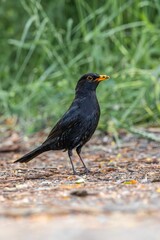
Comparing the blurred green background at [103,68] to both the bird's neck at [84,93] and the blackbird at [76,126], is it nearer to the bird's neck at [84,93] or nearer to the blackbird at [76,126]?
the bird's neck at [84,93]

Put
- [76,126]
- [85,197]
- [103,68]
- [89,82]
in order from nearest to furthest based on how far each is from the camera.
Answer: [85,197] → [76,126] → [89,82] → [103,68]

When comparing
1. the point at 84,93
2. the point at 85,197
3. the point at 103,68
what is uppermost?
the point at 103,68

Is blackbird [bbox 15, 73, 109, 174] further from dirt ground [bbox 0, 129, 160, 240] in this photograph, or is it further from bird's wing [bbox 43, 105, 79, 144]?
dirt ground [bbox 0, 129, 160, 240]

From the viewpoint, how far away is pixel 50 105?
276 inches

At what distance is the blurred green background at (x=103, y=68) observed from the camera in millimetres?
6637

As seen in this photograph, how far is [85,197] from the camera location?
334cm

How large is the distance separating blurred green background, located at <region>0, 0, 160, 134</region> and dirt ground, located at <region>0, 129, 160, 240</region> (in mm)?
622

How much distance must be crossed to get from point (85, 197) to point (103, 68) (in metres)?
3.89

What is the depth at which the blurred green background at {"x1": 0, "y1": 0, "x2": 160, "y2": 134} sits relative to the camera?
6637 millimetres

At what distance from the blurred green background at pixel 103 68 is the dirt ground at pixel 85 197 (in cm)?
62

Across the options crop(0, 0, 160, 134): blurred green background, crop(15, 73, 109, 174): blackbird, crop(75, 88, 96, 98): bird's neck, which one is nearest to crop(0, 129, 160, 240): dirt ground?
crop(15, 73, 109, 174): blackbird

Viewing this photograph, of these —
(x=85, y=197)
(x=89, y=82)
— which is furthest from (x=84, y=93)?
(x=85, y=197)

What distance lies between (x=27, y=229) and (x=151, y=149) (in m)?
3.62

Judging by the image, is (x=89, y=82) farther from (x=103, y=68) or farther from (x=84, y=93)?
(x=103, y=68)
